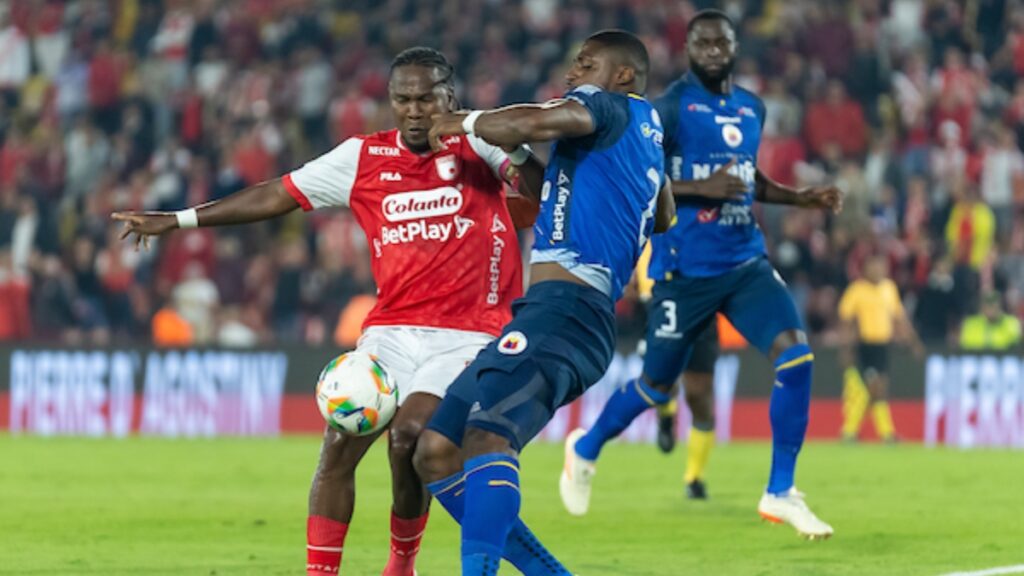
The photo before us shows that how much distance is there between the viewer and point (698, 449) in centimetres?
1281

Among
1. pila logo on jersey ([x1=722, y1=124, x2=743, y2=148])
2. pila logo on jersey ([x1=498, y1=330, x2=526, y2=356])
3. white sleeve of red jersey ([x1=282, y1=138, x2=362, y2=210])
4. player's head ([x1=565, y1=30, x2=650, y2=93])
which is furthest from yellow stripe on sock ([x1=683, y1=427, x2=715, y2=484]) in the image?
pila logo on jersey ([x1=498, y1=330, x2=526, y2=356])

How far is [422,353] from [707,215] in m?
3.42

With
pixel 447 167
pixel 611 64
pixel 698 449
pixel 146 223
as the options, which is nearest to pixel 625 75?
pixel 611 64

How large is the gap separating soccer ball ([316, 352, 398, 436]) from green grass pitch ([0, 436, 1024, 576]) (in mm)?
1414

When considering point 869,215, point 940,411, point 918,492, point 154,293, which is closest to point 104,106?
point 154,293

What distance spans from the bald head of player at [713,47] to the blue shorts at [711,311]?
1154mm

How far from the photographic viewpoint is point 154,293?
23828 mm

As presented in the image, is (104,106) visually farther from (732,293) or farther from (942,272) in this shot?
(732,293)

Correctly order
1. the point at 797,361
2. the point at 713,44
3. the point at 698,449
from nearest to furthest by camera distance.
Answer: the point at 797,361 → the point at 713,44 → the point at 698,449

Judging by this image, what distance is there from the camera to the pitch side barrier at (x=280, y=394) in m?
20.2

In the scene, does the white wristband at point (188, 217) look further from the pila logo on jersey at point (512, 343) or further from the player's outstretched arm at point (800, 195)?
the player's outstretched arm at point (800, 195)

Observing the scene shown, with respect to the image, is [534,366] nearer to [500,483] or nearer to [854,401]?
[500,483]

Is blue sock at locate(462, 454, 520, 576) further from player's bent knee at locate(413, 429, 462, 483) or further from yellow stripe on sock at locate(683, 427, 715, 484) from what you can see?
yellow stripe on sock at locate(683, 427, 715, 484)

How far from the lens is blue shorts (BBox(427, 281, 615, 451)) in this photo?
23.3 ft
